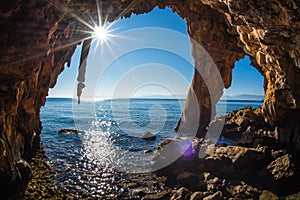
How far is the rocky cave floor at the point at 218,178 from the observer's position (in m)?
10.8

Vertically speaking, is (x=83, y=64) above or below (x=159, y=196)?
above

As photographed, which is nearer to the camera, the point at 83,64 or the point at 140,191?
the point at 140,191

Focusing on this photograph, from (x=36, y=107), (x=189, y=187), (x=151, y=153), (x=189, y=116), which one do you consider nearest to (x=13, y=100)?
(x=36, y=107)

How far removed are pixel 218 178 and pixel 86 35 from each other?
58.9 feet

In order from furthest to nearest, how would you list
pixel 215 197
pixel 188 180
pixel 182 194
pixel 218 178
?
pixel 188 180 < pixel 218 178 < pixel 182 194 < pixel 215 197

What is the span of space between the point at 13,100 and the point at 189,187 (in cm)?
1131

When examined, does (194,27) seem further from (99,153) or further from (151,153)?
(99,153)

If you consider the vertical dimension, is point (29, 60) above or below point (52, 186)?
above

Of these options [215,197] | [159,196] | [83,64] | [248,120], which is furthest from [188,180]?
[83,64]

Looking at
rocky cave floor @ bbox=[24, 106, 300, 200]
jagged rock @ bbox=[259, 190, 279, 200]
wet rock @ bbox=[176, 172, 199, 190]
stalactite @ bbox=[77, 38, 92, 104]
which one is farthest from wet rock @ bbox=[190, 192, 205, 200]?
stalactite @ bbox=[77, 38, 92, 104]

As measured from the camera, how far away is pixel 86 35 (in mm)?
20750

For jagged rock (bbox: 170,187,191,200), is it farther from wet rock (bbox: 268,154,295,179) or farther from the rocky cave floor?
wet rock (bbox: 268,154,295,179)

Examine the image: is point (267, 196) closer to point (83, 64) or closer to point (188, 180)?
point (188, 180)

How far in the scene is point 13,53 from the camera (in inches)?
383
